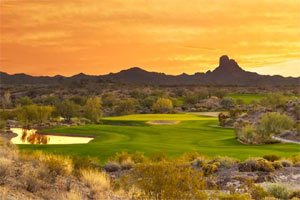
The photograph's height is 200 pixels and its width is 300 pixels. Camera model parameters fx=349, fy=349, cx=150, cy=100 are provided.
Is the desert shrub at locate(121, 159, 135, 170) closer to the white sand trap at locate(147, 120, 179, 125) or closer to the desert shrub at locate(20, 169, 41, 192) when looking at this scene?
the desert shrub at locate(20, 169, 41, 192)

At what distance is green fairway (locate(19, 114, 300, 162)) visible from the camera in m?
25.2

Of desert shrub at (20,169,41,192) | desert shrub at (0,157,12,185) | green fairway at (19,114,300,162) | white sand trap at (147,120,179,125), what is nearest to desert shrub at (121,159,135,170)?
green fairway at (19,114,300,162)

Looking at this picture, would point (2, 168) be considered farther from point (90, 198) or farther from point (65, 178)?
point (90, 198)

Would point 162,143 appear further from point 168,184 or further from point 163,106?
point 163,106

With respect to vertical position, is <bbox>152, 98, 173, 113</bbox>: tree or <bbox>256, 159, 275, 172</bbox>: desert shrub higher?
<bbox>152, 98, 173, 113</bbox>: tree

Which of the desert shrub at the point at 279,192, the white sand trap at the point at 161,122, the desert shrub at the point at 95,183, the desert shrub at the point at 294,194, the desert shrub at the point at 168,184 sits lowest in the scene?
the white sand trap at the point at 161,122

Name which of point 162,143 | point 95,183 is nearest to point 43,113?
point 162,143

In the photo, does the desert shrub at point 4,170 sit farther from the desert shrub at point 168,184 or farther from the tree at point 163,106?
the tree at point 163,106

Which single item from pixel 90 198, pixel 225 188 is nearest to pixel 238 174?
pixel 225 188

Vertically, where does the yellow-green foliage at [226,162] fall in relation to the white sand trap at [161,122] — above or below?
above

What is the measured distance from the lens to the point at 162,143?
105ft

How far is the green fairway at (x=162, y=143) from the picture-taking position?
25219mm

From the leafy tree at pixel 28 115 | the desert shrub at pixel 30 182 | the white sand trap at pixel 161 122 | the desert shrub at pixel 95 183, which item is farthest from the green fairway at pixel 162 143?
the desert shrub at pixel 30 182

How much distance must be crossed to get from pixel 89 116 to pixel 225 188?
154 ft
